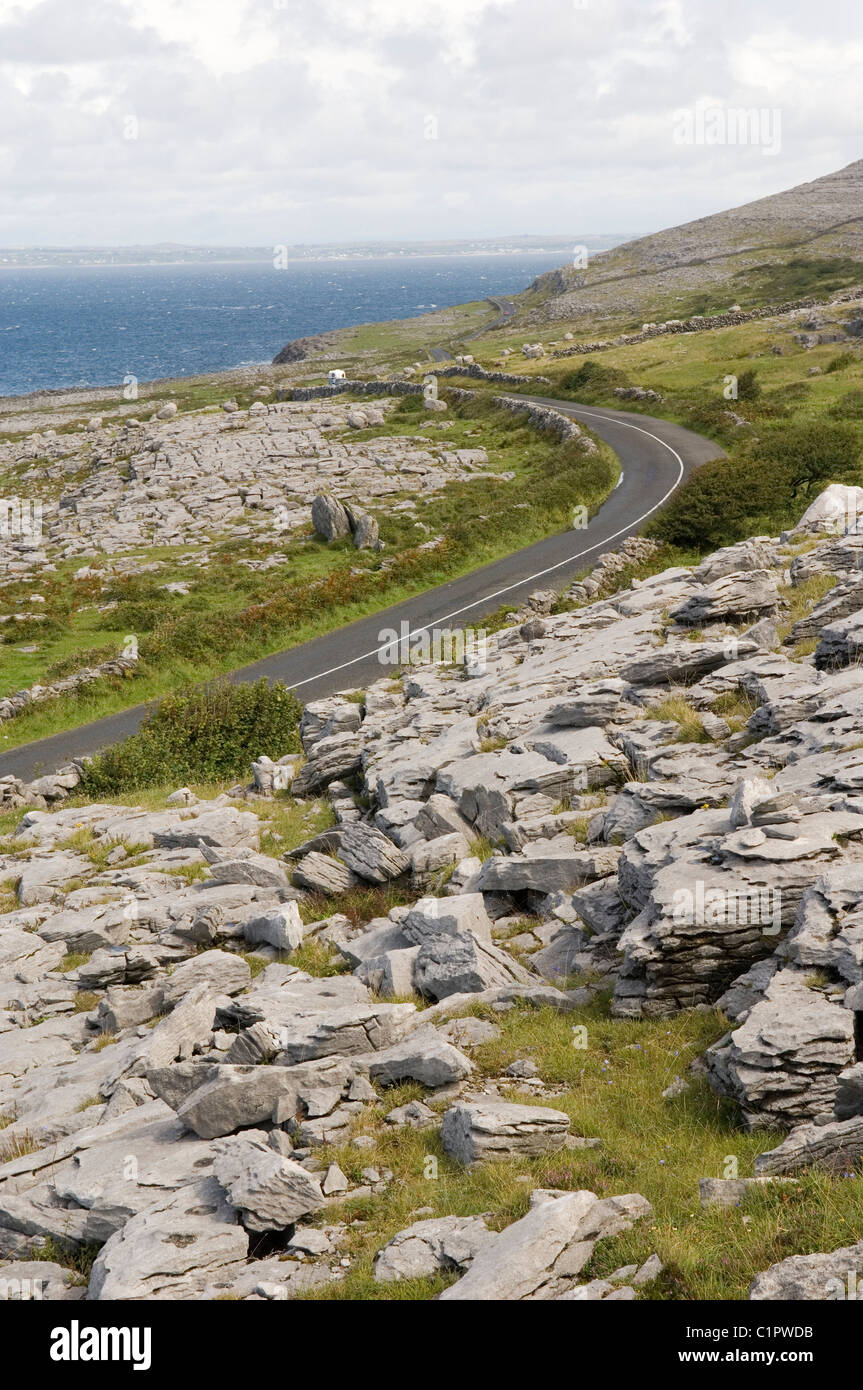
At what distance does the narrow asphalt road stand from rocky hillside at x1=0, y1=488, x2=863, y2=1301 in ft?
35.8

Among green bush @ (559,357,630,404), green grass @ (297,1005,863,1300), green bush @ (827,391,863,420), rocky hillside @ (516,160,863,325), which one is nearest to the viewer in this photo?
green grass @ (297,1005,863,1300)

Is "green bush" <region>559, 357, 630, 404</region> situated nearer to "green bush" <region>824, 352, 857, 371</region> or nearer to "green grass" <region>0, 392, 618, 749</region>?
"green bush" <region>824, 352, 857, 371</region>

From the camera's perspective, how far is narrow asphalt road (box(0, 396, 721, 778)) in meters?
33.8

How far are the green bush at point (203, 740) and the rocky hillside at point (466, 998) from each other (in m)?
5.60

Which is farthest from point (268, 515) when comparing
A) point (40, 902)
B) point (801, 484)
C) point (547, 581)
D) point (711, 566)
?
point (40, 902)

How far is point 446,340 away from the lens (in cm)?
15338

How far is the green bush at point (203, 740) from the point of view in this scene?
29.1 m

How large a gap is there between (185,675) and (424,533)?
19310 mm

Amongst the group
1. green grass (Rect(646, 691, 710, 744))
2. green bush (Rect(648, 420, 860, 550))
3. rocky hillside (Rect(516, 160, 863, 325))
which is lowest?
green grass (Rect(646, 691, 710, 744))

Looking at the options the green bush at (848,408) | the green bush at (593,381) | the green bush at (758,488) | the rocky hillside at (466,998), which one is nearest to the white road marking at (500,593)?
the green bush at (758,488)

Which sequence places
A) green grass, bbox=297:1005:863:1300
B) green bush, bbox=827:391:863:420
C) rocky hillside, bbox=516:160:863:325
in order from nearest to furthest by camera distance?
green grass, bbox=297:1005:863:1300 → green bush, bbox=827:391:863:420 → rocky hillside, bbox=516:160:863:325

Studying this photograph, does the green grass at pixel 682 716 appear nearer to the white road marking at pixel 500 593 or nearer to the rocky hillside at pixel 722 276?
the white road marking at pixel 500 593

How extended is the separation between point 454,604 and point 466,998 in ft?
106

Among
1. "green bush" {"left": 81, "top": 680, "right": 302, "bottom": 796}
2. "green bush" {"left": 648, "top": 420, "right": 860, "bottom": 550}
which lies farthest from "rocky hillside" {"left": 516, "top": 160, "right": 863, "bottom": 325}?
"green bush" {"left": 81, "top": 680, "right": 302, "bottom": 796}
